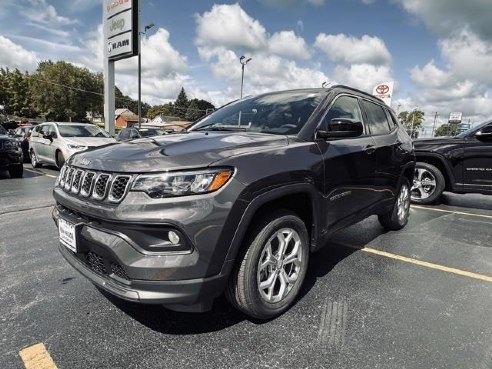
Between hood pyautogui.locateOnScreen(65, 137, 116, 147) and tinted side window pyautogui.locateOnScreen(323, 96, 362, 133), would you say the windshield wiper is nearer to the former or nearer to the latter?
tinted side window pyautogui.locateOnScreen(323, 96, 362, 133)

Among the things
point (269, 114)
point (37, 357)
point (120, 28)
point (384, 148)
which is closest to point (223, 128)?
point (269, 114)

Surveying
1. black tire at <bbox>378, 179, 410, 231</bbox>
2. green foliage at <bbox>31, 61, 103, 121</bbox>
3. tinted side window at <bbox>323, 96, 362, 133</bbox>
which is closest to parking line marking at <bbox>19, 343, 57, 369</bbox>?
tinted side window at <bbox>323, 96, 362, 133</bbox>

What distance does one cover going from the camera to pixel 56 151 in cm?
1038

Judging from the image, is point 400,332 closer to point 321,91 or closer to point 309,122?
point 309,122

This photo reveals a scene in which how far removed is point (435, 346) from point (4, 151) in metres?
10.0

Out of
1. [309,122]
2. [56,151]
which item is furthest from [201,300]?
[56,151]

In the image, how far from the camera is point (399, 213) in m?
5.04

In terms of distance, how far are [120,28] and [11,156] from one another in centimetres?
796

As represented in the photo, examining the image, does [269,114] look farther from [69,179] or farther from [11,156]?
[11,156]

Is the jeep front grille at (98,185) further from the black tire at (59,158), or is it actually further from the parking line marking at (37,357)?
the black tire at (59,158)

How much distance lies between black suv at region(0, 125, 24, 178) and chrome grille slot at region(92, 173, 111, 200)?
844cm

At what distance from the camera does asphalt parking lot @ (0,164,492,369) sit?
2252mm

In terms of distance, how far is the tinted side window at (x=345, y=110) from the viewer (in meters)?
3.25

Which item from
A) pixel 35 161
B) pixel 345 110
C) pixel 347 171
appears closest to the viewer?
pixel 347 171
